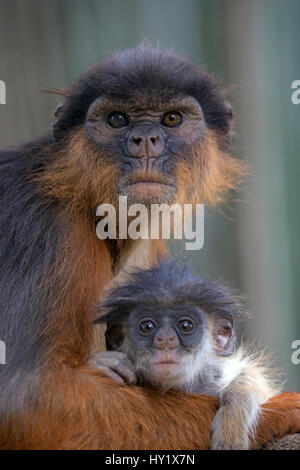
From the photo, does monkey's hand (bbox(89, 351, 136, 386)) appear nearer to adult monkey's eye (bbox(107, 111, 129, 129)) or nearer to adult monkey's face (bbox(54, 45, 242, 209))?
adult monkey's face (bbox(54, 45, 242, 209))

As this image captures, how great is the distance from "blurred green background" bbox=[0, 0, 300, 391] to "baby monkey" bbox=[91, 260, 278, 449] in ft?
11.6

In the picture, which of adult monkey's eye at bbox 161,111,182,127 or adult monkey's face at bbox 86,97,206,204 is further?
adult monkey's eye at bbox 161,111,182,127

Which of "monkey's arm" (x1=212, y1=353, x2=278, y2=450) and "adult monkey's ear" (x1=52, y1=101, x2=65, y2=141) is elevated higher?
"adult monkey's ear" (x1=52, y1=101, x2=65, y2=141)

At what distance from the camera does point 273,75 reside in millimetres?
8680

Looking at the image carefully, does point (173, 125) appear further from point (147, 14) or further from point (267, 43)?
point (147, 14)

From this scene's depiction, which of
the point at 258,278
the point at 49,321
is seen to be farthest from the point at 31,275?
the point at 258,278

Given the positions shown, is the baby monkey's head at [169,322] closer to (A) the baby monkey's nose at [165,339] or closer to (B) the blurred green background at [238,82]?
(A) the baby monkey's nose at [165,339]

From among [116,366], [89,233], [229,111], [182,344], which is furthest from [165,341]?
[229,111]

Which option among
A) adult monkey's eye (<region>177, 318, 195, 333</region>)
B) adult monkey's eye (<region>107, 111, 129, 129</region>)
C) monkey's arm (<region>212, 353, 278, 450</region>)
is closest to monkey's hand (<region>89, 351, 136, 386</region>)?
adult monkey's eye (<region>177, 318, 195, 333</region>)

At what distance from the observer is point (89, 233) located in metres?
4.65

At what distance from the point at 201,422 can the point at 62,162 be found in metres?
1.85

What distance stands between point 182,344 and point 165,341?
0.13 meters

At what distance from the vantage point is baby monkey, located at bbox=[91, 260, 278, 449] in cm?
423

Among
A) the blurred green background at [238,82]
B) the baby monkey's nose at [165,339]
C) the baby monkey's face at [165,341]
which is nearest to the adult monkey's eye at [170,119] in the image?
the baby monkey's face at [165,341]
